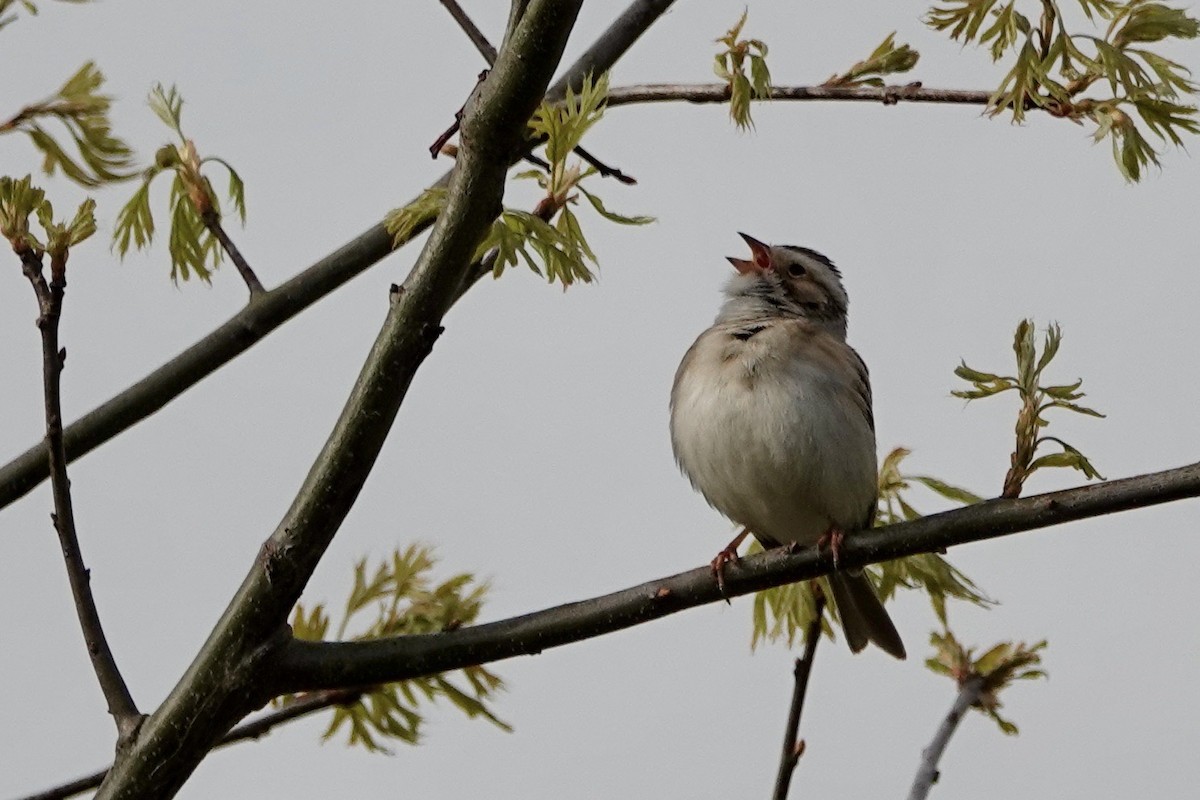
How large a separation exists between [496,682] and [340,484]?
140cm

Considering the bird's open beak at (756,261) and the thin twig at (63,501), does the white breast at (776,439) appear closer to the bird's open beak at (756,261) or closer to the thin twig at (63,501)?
the bird's open beak at (756,261)

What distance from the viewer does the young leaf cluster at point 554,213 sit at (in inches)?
125

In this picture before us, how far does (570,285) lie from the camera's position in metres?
3.31

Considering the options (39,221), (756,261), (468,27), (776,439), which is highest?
(756,261)

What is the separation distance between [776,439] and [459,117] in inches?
97.4

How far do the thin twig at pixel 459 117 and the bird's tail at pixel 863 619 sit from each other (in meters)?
2.74

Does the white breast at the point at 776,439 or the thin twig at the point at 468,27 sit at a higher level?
the thin twig at the point at 468,27

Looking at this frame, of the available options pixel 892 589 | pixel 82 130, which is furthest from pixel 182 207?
pixel 892 589

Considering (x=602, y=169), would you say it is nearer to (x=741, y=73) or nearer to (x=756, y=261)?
(x=741, y=73)

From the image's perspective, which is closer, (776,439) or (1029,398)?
(1029,398)

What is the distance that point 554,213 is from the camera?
3.33 metres

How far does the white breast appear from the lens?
216 inches

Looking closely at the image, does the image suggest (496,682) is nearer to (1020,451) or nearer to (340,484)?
(340,484)

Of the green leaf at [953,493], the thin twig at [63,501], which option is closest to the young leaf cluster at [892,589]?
the green leaf at [953,493]
